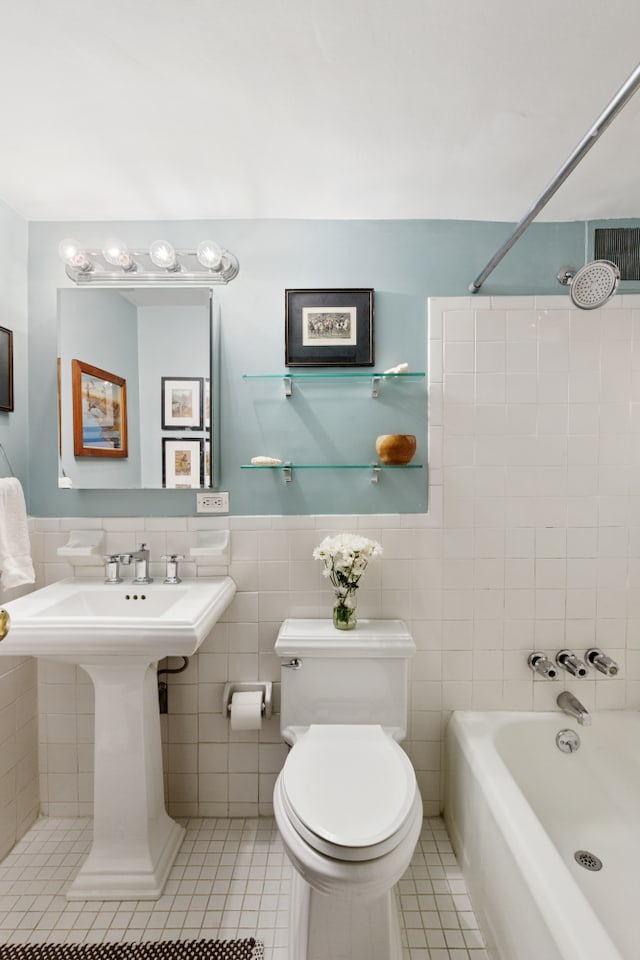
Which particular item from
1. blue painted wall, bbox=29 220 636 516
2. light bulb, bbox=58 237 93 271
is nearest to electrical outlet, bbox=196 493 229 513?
blue painted wall, bbox=29 220 636 516

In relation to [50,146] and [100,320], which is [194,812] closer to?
[100,320]

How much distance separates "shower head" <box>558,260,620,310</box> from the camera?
131cm

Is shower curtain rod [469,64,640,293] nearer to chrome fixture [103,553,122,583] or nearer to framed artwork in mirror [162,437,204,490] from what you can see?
framed artwork in mirror [162,437,204,490]

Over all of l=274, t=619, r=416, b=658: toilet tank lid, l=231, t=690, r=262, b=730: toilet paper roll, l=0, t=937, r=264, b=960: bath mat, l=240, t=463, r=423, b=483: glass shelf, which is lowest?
l=0, t=937, r=264, b=960: bath mat

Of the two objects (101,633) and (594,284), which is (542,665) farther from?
(101,633)

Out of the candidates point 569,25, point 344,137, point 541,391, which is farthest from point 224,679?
point 569,25

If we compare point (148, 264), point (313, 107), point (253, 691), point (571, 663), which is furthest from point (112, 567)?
point (571, 663)

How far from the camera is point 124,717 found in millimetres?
1501

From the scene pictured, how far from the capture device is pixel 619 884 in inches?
56.5

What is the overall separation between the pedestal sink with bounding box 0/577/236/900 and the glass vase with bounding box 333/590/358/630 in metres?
0.40

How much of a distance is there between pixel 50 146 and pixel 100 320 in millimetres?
533

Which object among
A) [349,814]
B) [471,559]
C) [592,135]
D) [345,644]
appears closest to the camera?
[592,135]

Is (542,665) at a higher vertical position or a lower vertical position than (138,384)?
lower

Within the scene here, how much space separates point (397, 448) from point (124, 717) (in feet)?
4.11
